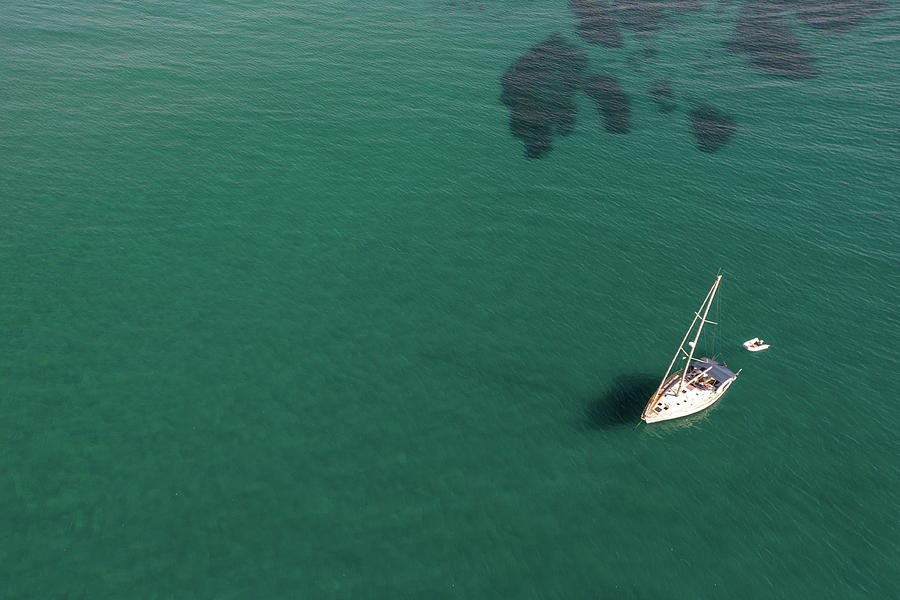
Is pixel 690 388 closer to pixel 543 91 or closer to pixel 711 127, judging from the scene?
pixel 711 127

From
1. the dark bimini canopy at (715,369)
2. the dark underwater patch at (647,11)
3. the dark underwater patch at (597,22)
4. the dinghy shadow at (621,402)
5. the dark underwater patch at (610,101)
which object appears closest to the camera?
the dinghy shadow at (621,402)

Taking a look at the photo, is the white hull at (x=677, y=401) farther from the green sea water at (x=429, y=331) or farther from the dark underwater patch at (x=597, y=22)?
the dark underwater patch at (x=597, y=22)

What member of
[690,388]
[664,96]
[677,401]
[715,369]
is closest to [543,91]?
[664,96]

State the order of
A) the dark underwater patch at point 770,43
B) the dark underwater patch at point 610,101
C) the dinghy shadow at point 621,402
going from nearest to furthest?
the dinghy shadow at point 621,402, the dark underwater patch at point 610,101, the dark underwater patch at point 770,43

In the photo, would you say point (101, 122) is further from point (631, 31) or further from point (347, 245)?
point (631, 31)

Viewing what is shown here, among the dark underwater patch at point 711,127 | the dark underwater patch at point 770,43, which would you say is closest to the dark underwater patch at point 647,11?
the dark underwater patch at point 770,43

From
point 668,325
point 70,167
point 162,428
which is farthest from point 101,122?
point 668,325
